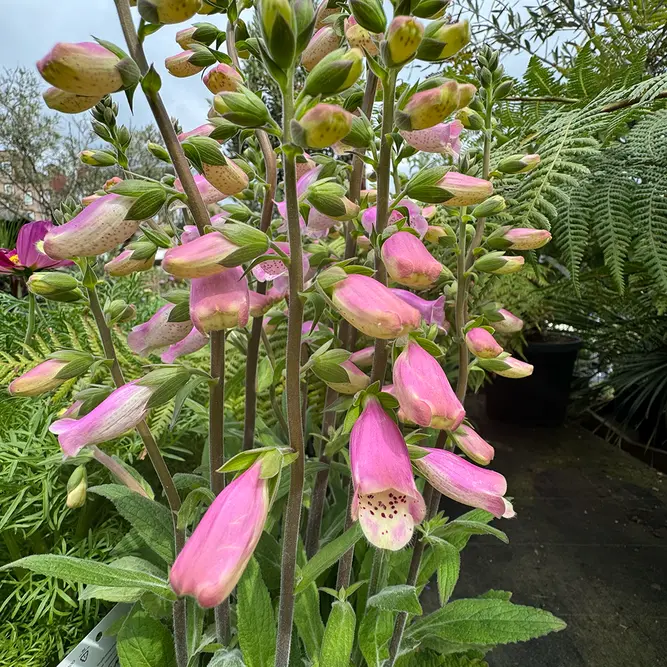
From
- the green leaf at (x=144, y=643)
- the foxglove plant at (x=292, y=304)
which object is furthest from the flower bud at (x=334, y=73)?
the green leaf at (x=144, y=643)

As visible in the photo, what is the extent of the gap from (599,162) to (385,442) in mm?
672

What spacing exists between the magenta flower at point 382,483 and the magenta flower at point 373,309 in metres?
0.06

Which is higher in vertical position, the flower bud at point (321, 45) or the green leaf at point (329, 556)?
the flower bud at point (321, 45)

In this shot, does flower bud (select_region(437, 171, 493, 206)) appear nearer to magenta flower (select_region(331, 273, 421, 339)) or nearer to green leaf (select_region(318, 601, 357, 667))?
magenta flower (select_region(331, 273, 421, 339))

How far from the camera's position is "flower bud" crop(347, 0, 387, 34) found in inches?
10.3

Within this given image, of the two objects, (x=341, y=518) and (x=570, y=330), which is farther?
(x=570, y=330)

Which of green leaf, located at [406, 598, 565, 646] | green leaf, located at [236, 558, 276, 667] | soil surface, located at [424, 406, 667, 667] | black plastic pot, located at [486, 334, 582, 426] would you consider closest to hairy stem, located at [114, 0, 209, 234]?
green leaf, located at [236, 558, 276, 667]

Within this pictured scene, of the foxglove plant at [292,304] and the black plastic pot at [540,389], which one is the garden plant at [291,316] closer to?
the foxglove plant at [292,304]

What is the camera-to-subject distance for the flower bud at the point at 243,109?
24 centimetres

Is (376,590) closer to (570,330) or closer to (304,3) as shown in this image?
(304,3)

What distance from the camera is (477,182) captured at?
12.6 inches

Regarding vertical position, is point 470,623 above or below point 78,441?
below

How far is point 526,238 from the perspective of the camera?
0.42 m

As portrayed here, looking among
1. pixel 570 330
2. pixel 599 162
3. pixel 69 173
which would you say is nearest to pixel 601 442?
pixel 570 330
